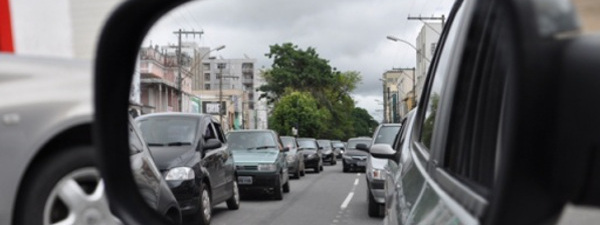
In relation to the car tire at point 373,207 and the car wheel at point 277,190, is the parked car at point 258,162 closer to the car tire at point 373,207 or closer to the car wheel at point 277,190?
the car wheel at point 277,190

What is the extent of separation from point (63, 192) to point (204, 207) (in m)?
4.39

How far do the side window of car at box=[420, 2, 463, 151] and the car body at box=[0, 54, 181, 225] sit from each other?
5.52 ft

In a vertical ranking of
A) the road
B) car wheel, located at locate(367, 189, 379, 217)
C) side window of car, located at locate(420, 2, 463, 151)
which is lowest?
the road

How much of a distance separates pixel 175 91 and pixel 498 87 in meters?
38.0

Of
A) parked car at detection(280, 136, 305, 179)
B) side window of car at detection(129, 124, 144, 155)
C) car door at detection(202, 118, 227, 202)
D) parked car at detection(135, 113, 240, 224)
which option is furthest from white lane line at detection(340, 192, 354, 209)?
side window of car at detection(129, 124, 144, 155)

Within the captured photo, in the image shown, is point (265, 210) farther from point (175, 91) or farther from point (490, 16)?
point (175, 91)


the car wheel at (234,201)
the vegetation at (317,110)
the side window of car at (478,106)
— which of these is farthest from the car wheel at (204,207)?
the vegetation at (317,110)

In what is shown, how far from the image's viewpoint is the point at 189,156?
8.73 meters

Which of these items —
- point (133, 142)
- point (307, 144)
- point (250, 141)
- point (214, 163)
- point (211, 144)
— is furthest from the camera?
point (307, 144)

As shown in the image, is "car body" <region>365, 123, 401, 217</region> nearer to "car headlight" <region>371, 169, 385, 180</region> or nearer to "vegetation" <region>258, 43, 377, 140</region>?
"car headlight" <region>371, 169, 385, 180</region>

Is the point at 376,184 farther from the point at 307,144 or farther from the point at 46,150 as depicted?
the point at 307,144

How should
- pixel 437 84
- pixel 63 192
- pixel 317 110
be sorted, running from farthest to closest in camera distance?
1. pixel 317 110
2. pixel 63 192
3. pixel 437 84

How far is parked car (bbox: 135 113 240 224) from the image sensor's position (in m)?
8.37

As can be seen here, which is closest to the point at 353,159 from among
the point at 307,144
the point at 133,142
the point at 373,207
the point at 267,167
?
the point at 307,144
